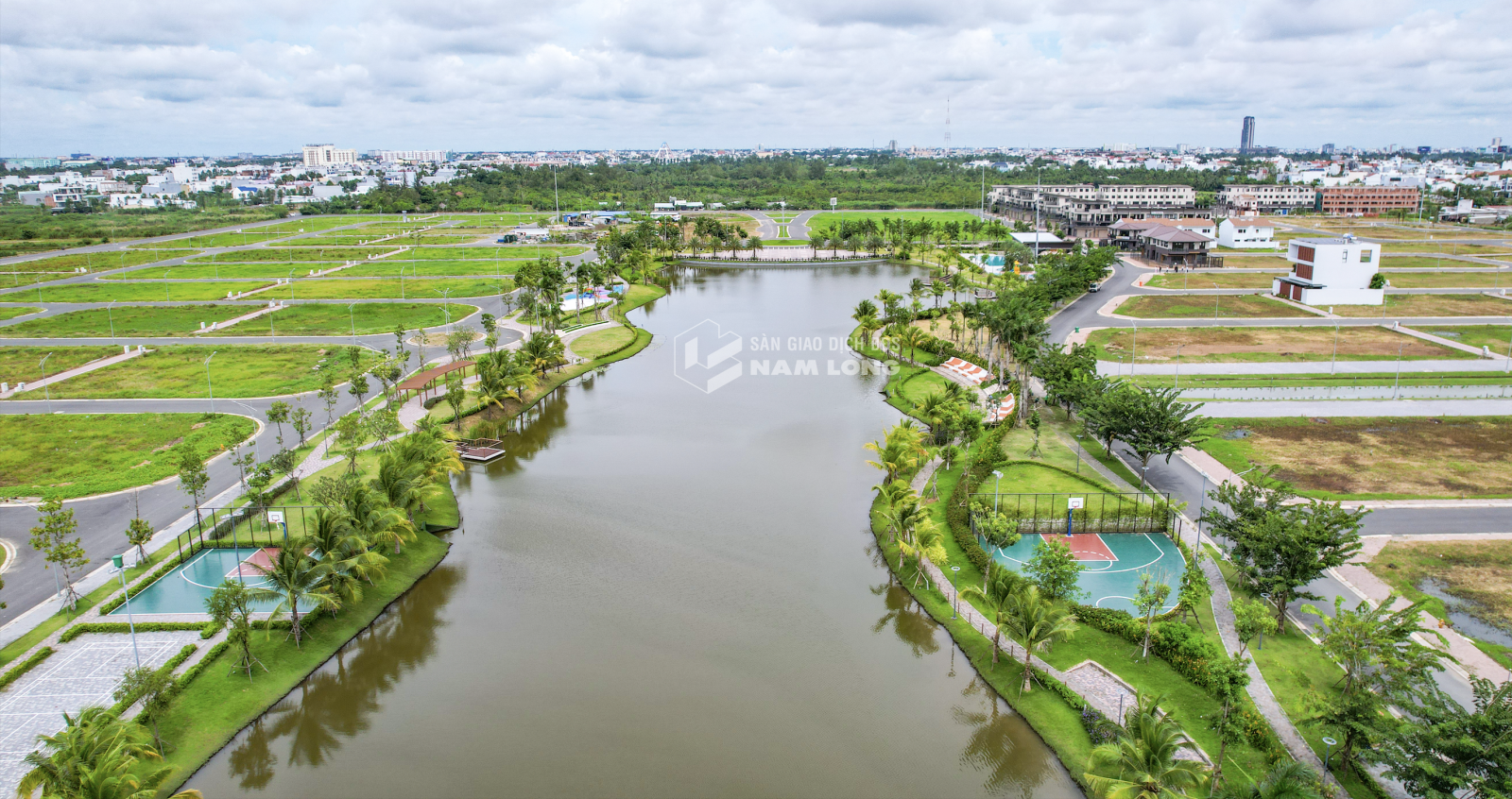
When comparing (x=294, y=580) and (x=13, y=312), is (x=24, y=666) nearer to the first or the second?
(x=294, y=580)

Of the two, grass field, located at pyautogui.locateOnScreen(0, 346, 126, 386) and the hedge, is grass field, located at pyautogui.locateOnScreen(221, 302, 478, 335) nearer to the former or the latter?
grass field, located at pyautogui.locateOnScreen(0, 346, 126, 386)

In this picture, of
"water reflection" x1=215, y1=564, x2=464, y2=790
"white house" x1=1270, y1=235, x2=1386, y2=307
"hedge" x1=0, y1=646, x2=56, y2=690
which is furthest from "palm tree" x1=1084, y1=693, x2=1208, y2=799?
"white house" x1=1270, y1=235, x2=1386, y2=307

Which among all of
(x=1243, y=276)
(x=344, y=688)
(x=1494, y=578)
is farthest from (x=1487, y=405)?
(x=344, y=688)

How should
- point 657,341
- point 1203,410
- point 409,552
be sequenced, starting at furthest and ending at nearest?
point 657,341, point 1203,410, point 409,552

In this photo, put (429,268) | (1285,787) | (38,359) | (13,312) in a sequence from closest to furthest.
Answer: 1. (1285,787)
2. (38,359)
3. (13,312)
4. (429,268)

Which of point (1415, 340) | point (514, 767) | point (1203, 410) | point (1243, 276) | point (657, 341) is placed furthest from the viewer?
point (1243, 276)

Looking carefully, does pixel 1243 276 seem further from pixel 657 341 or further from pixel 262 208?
pixel 262 208

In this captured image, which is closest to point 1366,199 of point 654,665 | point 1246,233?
point 1246,233

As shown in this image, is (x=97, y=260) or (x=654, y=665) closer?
(x=654, y=665)
